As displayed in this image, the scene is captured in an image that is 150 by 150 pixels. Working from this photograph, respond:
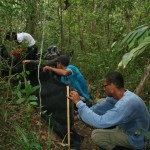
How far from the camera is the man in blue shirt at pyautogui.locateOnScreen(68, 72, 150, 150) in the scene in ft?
12.7

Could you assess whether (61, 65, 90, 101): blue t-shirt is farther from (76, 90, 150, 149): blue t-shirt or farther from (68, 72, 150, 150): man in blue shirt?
(76, 90, 150, 149): blue t-shirt

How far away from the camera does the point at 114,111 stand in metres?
3.87

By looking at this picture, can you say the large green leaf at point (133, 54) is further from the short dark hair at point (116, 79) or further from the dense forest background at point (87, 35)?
the short dark hair at point (116, 79)

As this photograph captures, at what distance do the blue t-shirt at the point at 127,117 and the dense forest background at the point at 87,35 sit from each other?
572 mm

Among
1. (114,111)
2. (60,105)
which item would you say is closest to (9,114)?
(60,105)

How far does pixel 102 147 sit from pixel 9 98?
5.30ft

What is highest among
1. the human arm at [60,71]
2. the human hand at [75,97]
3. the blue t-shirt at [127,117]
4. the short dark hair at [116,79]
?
the short dark hair at [116,79]

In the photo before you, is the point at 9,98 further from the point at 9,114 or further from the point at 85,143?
the point at 85,143

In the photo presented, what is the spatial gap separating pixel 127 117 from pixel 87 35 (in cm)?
728

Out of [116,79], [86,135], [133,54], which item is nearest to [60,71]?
[86,135]

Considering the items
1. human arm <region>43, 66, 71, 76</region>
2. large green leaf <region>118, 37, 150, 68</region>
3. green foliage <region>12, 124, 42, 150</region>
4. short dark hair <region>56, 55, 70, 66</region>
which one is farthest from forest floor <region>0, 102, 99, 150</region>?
large green leaf <region>118, 37, 150, 68</region>

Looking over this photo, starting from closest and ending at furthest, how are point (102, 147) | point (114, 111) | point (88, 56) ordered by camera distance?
1. point (114, 111)
2. point (102, 147)
3. point (88, 56)

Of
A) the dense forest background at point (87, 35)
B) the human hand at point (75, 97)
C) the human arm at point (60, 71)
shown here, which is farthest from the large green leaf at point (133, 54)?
the human arm at point (60, 71)

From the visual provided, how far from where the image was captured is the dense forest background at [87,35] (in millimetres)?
4574
